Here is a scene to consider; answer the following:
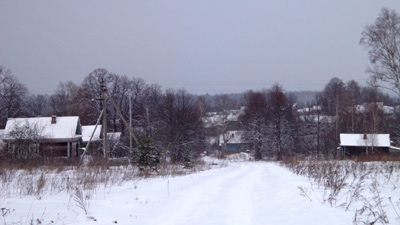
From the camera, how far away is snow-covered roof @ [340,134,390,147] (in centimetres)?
4962

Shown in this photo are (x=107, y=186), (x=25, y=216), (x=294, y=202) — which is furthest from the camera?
(x=107, y=186)

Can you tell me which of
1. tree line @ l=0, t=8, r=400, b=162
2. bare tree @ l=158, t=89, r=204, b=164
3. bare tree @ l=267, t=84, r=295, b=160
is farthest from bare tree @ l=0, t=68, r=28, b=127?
bare tree @ l=267, t=84, r=295, b=160

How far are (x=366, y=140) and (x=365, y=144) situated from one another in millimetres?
741

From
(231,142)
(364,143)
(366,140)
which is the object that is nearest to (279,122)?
(364,143)

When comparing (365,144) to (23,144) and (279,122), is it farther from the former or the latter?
(23,144)

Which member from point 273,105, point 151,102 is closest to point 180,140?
point 151,102

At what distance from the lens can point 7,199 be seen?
945 cm

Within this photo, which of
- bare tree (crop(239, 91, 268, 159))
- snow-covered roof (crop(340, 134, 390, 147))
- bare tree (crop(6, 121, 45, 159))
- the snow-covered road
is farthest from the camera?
bare tree (crop(239, 91, 268, 159))

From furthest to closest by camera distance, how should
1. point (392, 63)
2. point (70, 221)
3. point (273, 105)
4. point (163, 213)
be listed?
point (273, 105) → point (392, 63) → point (163, 213) → point (70, 221)

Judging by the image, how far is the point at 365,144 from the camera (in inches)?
1977

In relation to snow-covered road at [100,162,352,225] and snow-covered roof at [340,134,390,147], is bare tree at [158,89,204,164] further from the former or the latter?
snow-covered road at [100,162,352,225]

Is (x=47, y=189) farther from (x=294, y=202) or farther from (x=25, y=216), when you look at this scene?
(x=294, y=202)

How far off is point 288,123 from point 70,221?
5469 cm

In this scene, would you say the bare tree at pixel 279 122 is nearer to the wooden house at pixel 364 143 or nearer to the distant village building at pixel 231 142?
the wooden house at pixel 364 143
